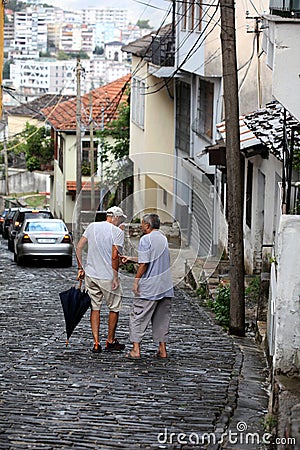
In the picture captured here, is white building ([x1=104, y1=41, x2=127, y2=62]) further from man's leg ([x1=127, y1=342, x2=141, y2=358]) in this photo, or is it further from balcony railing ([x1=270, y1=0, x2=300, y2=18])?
balcony railing ([x1=270, y1=0, x2=300, y2=18])

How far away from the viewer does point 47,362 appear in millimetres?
10883

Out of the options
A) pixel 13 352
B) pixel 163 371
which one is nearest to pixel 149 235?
pixel 163 371

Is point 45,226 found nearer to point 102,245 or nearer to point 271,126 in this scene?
point 271,126

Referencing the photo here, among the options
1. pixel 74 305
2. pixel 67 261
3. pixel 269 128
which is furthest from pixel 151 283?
pixel 67 261

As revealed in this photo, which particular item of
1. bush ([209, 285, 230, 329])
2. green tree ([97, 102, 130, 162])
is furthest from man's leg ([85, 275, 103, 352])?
green tree ([97, 102, 130, 162])

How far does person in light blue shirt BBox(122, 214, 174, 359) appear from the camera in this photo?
10922 mm

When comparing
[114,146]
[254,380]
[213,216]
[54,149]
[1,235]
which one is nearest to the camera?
[254,380]

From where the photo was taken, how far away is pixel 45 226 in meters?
25.9

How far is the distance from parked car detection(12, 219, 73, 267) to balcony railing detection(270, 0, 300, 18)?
50.7 ft

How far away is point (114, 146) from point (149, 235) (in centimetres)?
3251

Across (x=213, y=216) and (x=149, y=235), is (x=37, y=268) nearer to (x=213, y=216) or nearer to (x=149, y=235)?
(x=213, y=216)

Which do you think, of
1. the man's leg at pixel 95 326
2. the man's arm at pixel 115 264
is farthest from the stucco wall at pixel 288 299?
the man's leg at pixel 95 326

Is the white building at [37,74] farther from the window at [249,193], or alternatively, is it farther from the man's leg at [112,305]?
the man's leg at [112,305]

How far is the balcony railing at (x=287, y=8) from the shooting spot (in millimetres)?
9453
